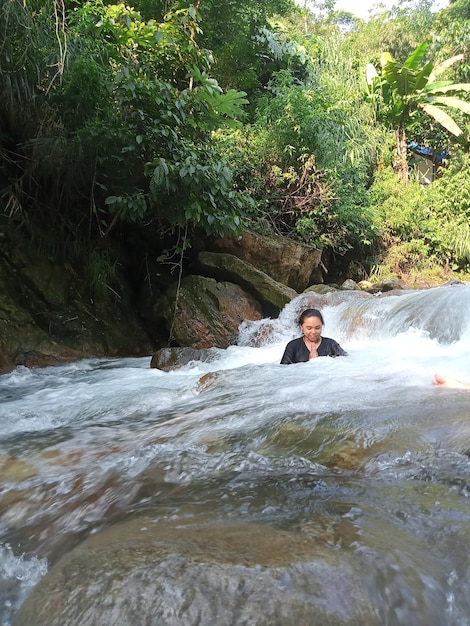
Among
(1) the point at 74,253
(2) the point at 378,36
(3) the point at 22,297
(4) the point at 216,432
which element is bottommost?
→ (4) the point at 216,432

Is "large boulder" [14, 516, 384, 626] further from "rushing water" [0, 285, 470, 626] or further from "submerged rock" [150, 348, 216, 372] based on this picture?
"submerged rock" [150, 348, 216, 372]

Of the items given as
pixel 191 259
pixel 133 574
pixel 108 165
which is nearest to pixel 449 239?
pixel 191 259

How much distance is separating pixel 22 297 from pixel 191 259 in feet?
9.45

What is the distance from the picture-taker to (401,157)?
1420 cm

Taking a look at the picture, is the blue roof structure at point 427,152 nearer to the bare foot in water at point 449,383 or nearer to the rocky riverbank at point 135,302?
the rocky riverbank at point 135,302

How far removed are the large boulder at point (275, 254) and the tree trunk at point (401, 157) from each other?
6467 millimetres

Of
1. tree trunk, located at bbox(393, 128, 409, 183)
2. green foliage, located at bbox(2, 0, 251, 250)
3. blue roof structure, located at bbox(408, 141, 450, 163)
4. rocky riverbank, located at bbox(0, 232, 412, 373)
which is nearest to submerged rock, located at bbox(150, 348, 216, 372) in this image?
rocky riverbank, located at bbox(0, 232, 412, 373)

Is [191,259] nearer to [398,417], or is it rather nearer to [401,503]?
[398,417]

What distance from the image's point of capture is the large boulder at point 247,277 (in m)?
7.43

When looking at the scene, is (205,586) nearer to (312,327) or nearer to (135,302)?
(312,327)

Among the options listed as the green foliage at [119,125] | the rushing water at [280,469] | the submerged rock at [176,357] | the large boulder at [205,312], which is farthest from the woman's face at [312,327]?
the large boulder at [205,312]

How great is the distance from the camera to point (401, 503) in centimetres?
157

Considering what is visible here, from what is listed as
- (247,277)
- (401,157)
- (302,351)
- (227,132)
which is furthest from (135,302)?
(401,157)

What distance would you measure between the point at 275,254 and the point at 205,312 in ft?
7.12
